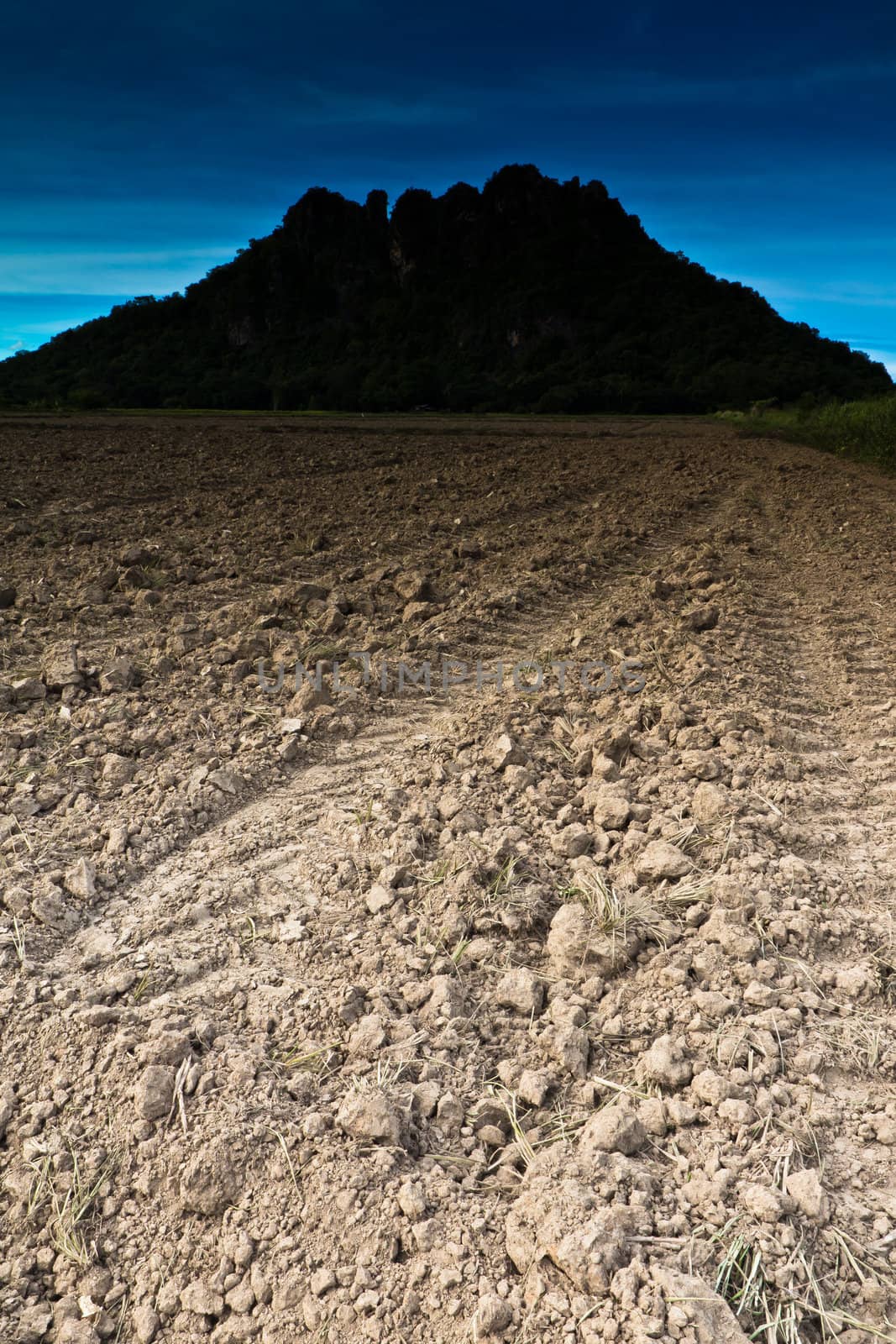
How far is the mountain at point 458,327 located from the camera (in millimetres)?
56969

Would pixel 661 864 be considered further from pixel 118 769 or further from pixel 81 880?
pixel 118 769

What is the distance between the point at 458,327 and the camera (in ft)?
270

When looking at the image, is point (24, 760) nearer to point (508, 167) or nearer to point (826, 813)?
point (826, 813)

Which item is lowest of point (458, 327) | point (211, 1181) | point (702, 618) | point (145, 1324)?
point (145, 1324)

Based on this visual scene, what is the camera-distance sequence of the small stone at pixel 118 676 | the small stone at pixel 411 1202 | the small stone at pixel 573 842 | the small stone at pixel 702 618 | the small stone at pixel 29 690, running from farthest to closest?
the small stone at pixel 702 618 → the small stone at pixel 118 676 → the small stone at pixel 29 690 → the small stone at pixel 573 842 → the small stone at pixel 411 1202

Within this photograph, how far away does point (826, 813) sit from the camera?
3793 millimetres

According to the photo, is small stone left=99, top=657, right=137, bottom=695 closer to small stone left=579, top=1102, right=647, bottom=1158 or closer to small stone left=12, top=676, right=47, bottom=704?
small stone left=12, top=676, right=47, bottom=704

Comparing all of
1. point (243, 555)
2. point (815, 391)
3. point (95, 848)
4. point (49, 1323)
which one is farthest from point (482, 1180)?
point (815, 391)

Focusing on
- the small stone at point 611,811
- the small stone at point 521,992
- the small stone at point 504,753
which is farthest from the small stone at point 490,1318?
the small stone at point 504,753

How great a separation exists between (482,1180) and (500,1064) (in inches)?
13.6

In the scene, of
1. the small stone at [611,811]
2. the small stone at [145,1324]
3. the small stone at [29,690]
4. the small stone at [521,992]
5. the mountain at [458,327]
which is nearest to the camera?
the small stone at [145,1324]

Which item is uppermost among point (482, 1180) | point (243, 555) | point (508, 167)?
point (508, 167)

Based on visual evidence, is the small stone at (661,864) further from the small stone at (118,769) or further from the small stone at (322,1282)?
the small stone at (118,769)

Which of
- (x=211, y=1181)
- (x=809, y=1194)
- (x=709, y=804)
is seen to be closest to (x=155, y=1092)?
(x=211, y=1181)
